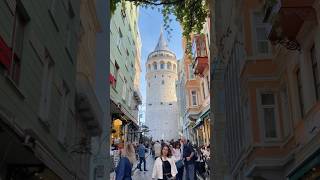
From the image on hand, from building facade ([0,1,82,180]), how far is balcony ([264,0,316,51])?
5.79 m

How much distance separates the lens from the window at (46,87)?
15648 mm

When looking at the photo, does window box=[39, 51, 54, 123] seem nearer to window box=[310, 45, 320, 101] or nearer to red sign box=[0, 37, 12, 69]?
red sign box=[0, 37, 12, 69]

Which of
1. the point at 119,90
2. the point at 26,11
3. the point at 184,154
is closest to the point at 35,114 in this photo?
the point at 26,11

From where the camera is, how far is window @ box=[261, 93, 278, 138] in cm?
2031

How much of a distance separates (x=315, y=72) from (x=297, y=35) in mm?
1176

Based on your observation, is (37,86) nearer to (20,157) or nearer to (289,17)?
(20,157)

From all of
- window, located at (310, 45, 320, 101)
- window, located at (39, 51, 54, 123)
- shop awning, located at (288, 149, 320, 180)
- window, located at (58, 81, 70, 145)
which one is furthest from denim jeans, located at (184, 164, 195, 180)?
window, located at (39, 51, 54, 123)

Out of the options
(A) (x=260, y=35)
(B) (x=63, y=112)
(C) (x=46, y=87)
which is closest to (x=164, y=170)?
(B) (x=63, y=112)

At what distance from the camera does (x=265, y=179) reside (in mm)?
20031

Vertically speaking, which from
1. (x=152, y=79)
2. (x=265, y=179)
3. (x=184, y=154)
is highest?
(x=152, y=79)

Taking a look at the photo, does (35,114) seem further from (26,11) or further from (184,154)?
(184,154)

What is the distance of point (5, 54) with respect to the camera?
1155cm

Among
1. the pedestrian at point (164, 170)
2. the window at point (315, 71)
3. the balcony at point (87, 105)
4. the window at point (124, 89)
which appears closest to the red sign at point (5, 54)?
the pedestrian at point (164, 170)

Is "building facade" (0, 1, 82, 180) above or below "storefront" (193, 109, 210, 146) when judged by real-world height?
below
